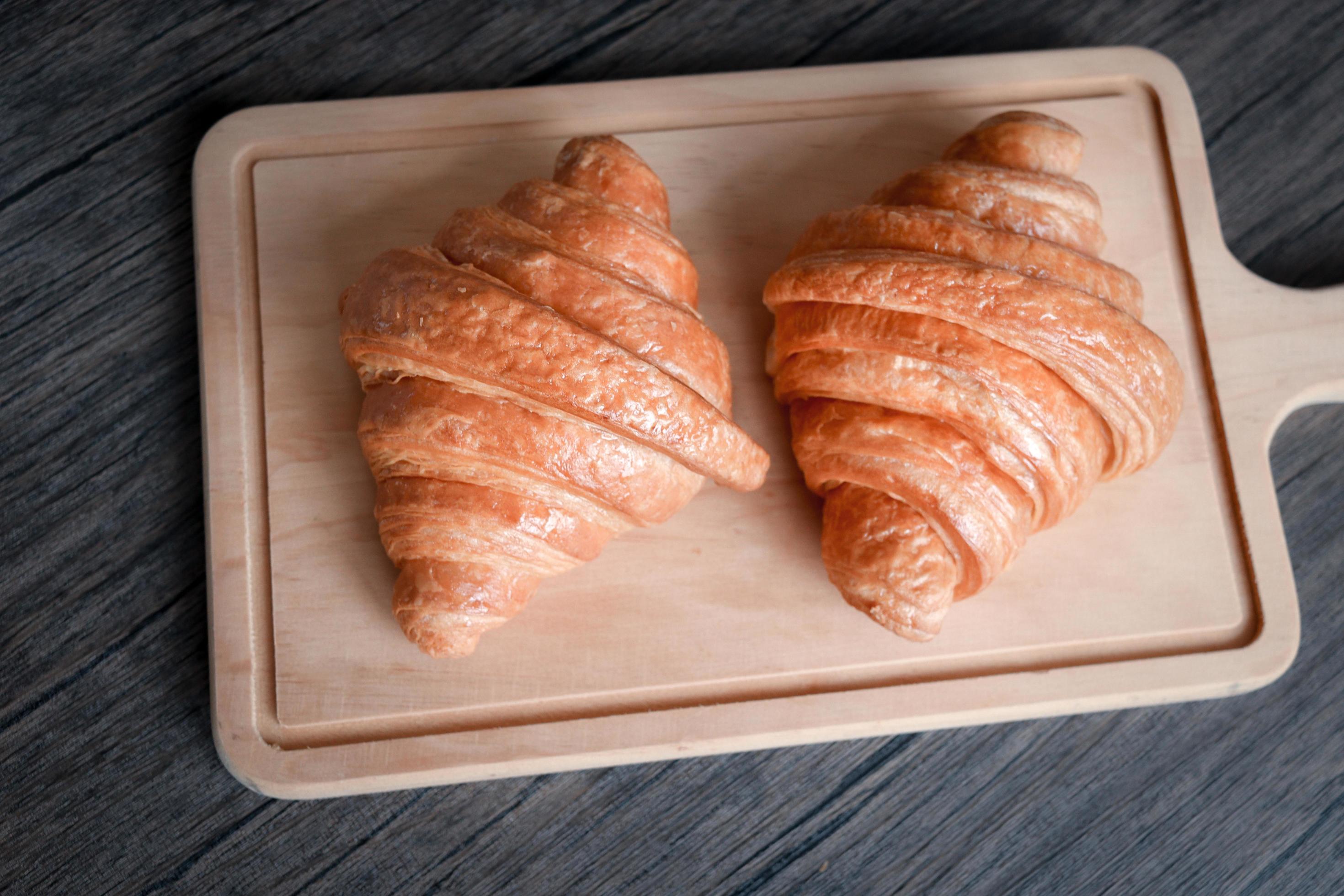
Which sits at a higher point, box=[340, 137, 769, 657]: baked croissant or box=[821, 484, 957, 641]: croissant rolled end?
box=[340, 137, 769, 657]: baked croissant

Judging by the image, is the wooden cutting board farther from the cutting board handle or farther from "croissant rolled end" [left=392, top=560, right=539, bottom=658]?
"croissant rolled end" [left=392, top=560, right=539, bottom=658]

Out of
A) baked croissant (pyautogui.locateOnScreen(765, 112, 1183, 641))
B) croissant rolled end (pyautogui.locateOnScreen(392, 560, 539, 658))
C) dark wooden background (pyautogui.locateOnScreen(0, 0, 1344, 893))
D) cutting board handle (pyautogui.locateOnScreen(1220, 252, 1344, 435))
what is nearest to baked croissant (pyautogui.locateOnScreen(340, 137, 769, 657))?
croissant rolled end (pyautogui.locateOnScreen(392, 560, 539, 658))

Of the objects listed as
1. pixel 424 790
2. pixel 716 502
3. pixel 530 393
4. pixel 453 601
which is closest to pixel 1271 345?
pixel 716 502

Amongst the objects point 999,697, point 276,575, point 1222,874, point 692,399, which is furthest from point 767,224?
point 1222,874

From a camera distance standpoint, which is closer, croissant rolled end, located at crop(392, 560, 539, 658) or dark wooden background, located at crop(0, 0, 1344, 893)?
croissant rolled end, located at crop(392, 560, 539, 658)

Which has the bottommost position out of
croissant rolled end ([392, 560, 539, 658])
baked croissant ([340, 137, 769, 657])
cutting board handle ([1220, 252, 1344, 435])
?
cutting board handle ([1220, 252, 1344, 435])
